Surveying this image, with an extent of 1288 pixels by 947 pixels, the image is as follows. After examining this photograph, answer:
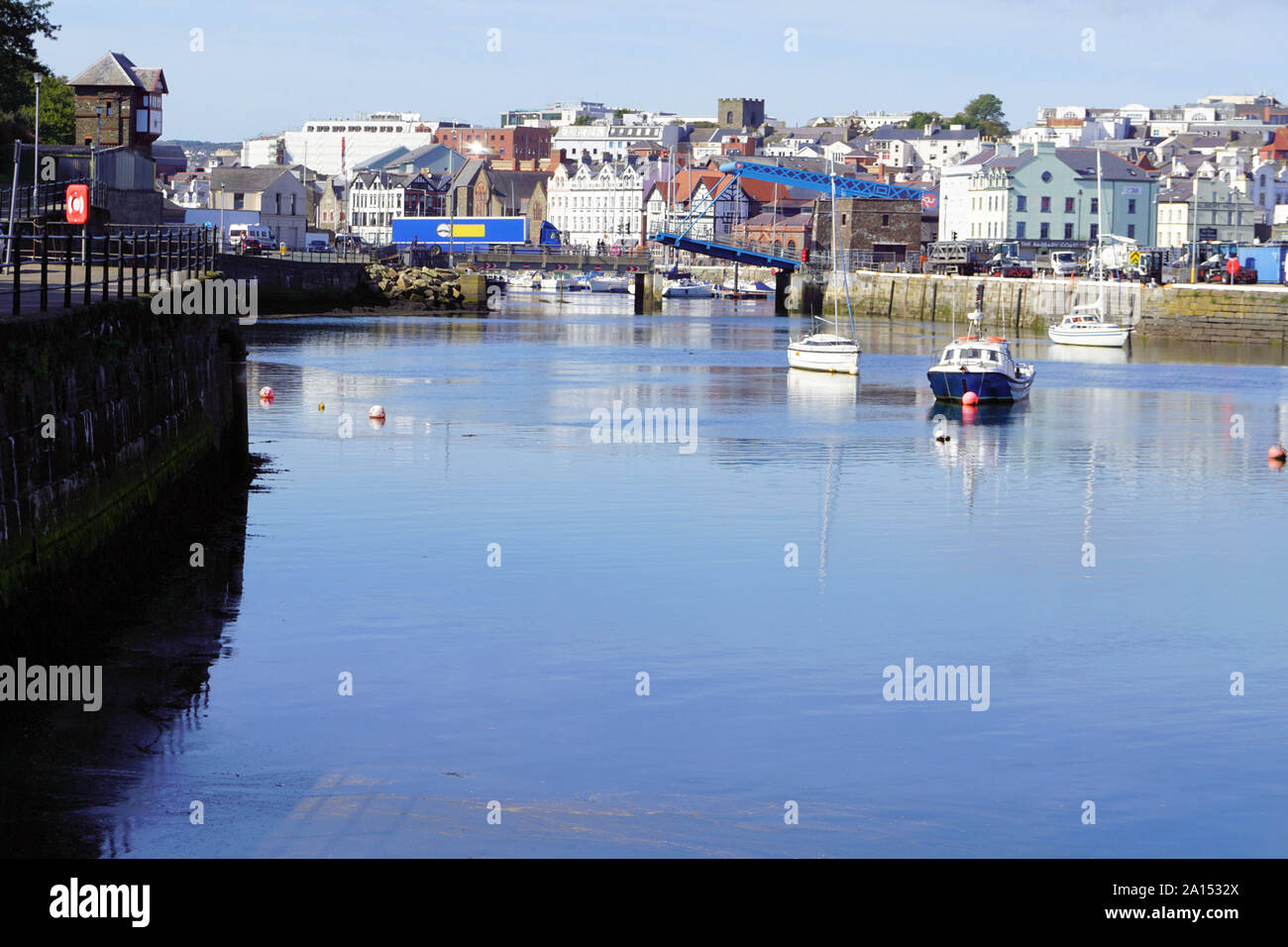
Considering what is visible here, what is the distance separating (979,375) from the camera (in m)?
48.0

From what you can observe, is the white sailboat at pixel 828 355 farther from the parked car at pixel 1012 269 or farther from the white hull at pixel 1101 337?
the parked car at pixel 1012 269

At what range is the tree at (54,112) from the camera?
93250 mm

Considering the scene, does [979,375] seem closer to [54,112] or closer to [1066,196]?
[54,112]

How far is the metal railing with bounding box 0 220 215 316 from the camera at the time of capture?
19422mm


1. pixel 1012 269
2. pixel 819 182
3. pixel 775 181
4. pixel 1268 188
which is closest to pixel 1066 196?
pixel 819 182

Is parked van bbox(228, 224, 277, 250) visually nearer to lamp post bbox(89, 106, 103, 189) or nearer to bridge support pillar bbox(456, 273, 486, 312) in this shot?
bridge support pillar bbox(456, 273, 486, 312)

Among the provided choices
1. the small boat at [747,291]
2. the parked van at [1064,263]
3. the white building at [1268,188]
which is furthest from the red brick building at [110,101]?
the white building at [1268,188]

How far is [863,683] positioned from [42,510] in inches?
311

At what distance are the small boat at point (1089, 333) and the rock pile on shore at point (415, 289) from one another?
37.8 meters

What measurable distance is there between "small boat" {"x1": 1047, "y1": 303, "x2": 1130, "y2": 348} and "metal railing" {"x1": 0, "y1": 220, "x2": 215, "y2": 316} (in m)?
45.3

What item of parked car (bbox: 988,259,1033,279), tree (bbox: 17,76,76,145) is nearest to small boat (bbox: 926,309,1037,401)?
parked car (bbox: 988,259,1033,279)

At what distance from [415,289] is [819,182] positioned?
31816 millimetres
